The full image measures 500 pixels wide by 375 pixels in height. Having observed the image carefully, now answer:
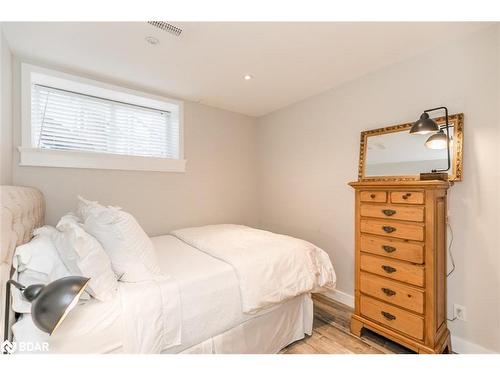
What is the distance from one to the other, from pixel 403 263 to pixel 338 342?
2.67 feet

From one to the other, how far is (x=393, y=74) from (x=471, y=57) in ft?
1.73

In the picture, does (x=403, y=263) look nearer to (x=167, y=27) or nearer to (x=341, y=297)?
(x=341, y=297)

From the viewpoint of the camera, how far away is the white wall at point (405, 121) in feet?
5.21

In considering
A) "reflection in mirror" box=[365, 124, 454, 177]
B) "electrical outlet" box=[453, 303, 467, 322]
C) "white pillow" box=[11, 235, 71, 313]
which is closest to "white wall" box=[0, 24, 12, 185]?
"white pillow" box=[11, 235, 71, 313]

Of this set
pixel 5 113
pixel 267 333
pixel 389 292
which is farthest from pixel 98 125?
pixel 389 292

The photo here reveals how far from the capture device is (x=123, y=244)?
4.25 ft

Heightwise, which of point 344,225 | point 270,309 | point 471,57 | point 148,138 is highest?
point 471,57

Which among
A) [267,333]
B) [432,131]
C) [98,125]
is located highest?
[98,125]

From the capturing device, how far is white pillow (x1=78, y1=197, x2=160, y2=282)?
1.29 m

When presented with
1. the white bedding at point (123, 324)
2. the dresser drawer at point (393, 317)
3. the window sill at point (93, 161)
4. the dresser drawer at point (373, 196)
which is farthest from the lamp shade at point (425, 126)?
the window sill at point (93, 161)

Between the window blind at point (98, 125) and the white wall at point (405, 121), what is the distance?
1.56 meters
